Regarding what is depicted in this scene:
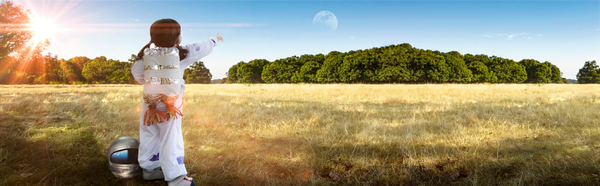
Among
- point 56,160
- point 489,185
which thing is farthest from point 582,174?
point 56,160

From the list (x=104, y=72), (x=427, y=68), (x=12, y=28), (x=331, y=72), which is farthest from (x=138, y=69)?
(x=104, y=72)

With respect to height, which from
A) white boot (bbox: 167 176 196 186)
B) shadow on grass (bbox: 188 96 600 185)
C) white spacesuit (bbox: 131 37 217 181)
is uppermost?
white spacesuit (bbox: 131 37 217 181)

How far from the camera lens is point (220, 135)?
26.9ft

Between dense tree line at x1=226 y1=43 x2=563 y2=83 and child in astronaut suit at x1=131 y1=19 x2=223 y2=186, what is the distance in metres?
29.3

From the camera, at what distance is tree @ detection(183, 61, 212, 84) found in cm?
9638

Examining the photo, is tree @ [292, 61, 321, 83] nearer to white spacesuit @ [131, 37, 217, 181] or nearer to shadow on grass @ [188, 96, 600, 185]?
shadow on grass @ [188, 96, 600, 185]

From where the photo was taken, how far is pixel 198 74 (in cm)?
9819

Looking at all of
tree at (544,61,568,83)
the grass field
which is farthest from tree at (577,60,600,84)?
the grass field

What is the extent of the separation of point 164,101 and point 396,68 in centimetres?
3071

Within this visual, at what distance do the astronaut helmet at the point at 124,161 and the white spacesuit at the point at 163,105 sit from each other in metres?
0.40

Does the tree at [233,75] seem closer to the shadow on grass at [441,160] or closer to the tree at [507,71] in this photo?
the tree at [507,71]

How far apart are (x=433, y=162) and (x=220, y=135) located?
17.2 feet

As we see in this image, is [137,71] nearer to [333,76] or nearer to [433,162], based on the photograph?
[433,162]

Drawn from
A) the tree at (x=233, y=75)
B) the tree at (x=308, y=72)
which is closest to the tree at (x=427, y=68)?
the tree at (x=308, y=72)
